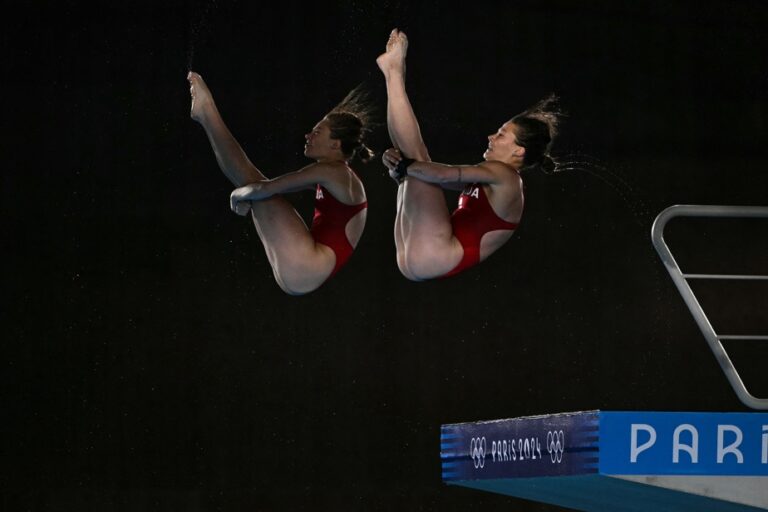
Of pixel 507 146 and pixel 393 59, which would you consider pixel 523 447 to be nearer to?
pixel 507 146

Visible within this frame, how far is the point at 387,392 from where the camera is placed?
8.67m

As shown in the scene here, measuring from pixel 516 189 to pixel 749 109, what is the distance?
497 cm

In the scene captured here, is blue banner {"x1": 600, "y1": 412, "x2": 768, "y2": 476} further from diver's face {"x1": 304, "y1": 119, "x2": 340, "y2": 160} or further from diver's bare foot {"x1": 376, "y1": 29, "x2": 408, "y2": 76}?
diver's face {"x1": 304, "y1": 119, "x2": 340, "y2": 160}

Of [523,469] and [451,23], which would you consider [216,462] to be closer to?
[451,23]

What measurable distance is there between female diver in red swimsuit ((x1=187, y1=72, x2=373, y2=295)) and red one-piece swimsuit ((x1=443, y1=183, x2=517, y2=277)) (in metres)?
0.45

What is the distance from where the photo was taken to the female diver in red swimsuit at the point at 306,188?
5191 mm

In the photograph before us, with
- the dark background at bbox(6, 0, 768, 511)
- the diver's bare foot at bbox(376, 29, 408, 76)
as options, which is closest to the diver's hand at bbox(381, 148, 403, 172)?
the diver's bare foot at bbox(376, 29, 408, 76)

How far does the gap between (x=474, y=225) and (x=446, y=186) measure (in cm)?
28

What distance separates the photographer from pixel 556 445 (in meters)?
4.34

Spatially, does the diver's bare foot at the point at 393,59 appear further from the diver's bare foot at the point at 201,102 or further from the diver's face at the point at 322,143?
the diver's bare foot at the point at 201,102

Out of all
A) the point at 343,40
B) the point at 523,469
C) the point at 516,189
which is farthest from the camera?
the point at 343,40

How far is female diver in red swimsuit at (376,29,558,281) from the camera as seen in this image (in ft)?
16.4

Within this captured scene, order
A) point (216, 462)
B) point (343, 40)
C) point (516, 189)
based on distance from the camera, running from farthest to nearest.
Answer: point (343, 40) < point (216, 462) < point (516, 189)

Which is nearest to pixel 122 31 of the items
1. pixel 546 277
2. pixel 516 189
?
pixel 546 277
